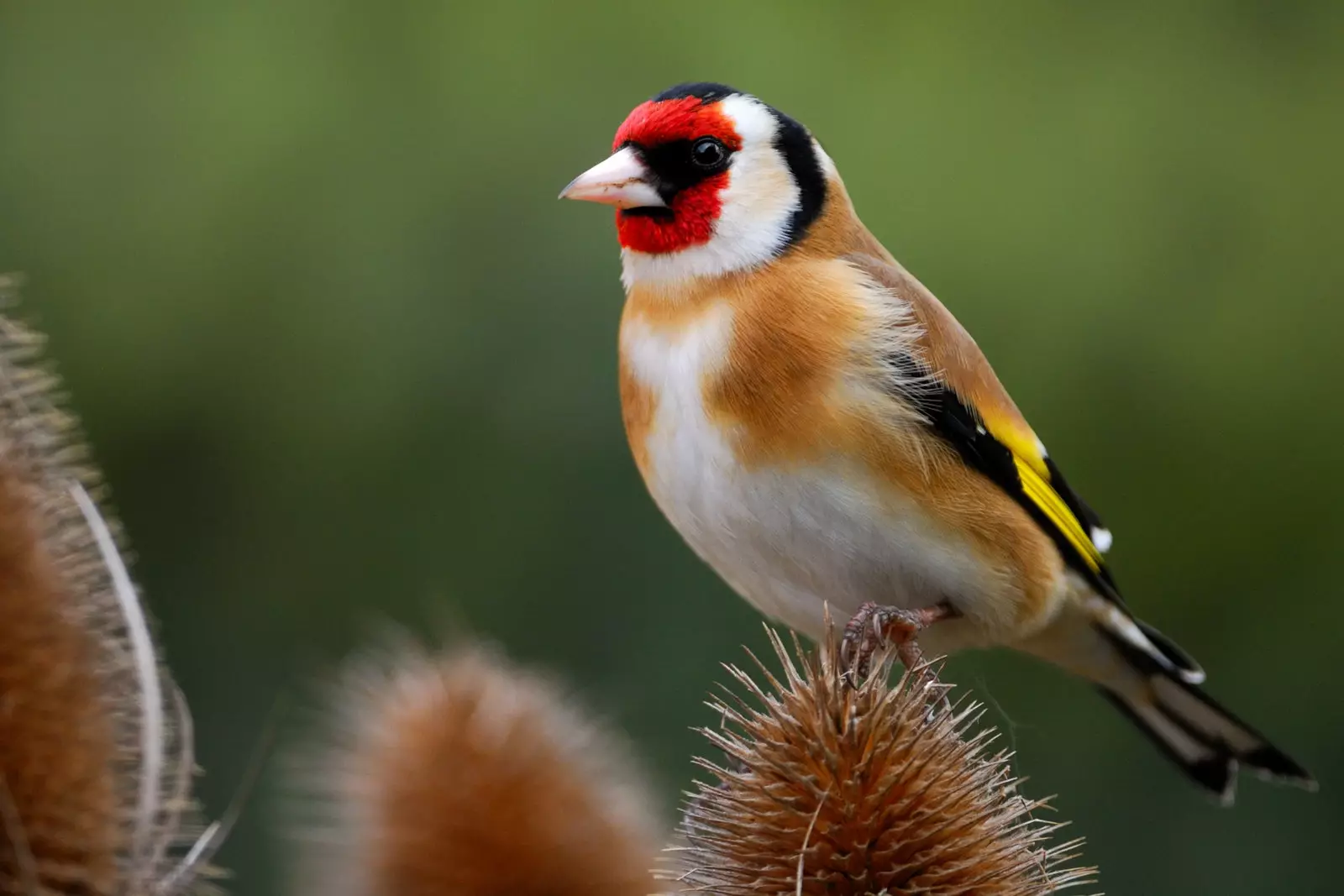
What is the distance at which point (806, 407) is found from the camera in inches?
59.6

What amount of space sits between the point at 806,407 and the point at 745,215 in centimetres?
24

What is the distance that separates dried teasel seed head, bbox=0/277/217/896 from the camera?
3.48 ft

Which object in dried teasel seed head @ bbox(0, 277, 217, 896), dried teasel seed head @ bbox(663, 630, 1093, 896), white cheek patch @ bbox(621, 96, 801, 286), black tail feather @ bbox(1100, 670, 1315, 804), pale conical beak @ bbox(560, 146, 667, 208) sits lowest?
black tail feather @ bbox(1100, 670, 1315, 804)

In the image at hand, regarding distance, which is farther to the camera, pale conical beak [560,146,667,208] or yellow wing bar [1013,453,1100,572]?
yellow wing bar [1013,453,1100,572]

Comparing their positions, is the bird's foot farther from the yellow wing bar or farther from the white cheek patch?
the white cheek patch

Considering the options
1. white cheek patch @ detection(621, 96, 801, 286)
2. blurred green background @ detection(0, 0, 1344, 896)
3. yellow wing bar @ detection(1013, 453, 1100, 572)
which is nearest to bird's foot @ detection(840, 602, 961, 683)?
yellow wing bar @ detection(1013, 453, 1100, 572)

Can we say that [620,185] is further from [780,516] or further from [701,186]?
[780,516]

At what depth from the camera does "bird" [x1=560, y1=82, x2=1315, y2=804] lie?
152 centimetres

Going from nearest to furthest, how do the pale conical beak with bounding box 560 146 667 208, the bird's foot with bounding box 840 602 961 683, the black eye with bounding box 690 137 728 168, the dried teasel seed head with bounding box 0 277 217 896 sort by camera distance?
the dried teasel seed head with bounding box 0 277 217 896
the bird's foot with bounding box 840 602 961 683
the pale conical beak with bounding box 560 146 667 208
the black eye with bounding box 690 137 728 168

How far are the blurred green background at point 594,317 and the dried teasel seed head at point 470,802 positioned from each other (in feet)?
3.19

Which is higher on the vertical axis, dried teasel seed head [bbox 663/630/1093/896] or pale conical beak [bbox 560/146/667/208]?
pale conical beak [bbox 560/146/667/208]

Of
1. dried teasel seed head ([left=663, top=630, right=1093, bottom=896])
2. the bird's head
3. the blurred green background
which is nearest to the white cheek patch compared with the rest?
the bird's head

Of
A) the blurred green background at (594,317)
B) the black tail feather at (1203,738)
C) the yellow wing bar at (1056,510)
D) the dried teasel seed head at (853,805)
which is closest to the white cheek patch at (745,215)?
the yellow wing bar at (1056,510)

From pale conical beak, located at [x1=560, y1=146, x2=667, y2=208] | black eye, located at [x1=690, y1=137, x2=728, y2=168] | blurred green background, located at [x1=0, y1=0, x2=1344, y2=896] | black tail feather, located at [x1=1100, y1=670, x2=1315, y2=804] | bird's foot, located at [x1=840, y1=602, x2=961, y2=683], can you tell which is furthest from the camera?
blurred green background, located at [x1=0, y1=0, x2=1344, y2=896]
